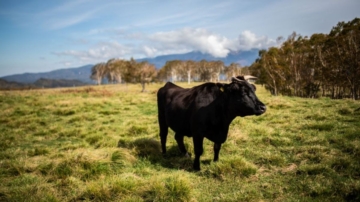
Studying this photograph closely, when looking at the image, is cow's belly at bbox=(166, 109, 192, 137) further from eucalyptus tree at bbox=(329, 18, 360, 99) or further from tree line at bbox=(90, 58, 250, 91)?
tree line at bbox=(90, 58, 250, 91)

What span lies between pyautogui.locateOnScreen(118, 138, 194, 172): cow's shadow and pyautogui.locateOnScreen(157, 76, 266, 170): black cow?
46cm

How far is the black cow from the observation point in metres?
5.96

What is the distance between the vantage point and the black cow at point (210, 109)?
5957 millimetres

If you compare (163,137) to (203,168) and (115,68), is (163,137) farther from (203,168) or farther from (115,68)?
(115,68)

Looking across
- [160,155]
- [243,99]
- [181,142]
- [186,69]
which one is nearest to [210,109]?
[243,99]

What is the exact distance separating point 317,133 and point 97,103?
17.7m

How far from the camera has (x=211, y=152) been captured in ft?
25.6

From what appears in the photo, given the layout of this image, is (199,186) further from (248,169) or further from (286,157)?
(286,157)

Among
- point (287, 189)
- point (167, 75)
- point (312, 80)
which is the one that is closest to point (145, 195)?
point (287, 189)

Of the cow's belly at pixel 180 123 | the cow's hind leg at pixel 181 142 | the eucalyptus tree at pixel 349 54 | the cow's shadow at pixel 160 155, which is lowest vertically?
the cow's shadow at pixel 160 155

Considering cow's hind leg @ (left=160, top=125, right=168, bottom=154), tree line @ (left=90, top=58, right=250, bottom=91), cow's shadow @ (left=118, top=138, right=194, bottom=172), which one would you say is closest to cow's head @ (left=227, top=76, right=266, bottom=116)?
cow's shadow @ (left=118, top=138, right=194, bottom=172)

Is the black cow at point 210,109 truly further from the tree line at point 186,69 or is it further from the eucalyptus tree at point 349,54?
the tree line at point 186,69

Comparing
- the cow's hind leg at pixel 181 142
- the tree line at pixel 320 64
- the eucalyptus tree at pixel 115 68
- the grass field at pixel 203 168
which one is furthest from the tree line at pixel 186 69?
the cow's hind leg at pixel 181 142

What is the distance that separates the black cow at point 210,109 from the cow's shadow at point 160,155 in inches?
18.1
